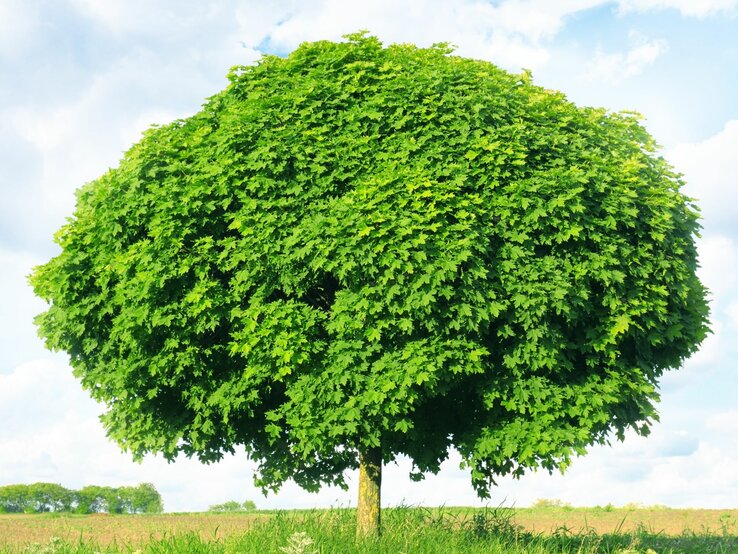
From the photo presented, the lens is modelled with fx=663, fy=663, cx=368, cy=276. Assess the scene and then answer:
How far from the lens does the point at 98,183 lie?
590 inches

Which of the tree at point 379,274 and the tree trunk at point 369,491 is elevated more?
the tree at point 379,274

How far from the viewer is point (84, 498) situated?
32.4m

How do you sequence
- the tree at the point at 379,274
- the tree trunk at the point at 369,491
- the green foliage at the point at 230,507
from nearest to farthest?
the tree at the point at 379,274
the tree trunk at the point at 369,491
the green foliage at the point at 230,507

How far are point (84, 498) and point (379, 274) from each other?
2749 cm

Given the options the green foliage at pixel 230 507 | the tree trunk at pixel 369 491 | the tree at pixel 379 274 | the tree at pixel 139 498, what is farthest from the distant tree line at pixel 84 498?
the tree trunk at pixel 369 491

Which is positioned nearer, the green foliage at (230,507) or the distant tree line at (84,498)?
the green foliage at (230,507)

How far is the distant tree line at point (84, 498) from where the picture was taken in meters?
32.3

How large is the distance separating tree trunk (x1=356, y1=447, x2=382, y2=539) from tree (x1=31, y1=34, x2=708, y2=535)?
0.05 meters

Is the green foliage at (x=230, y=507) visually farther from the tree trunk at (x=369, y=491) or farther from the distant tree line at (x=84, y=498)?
the tree trunk at (x=369, y=491)

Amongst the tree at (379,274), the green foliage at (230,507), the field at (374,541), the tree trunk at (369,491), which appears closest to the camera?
the field at (374,541)

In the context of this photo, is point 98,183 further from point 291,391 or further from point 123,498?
point 123,498

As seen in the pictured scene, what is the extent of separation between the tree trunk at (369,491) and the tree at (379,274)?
5 centimetres

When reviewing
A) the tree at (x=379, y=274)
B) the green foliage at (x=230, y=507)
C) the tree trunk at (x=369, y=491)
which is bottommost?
the green foliage at (x=230, y=507)

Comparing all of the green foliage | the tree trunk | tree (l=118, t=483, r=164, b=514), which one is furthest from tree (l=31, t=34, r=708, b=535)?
tree (l=118, t=483, r=164, b=514)
